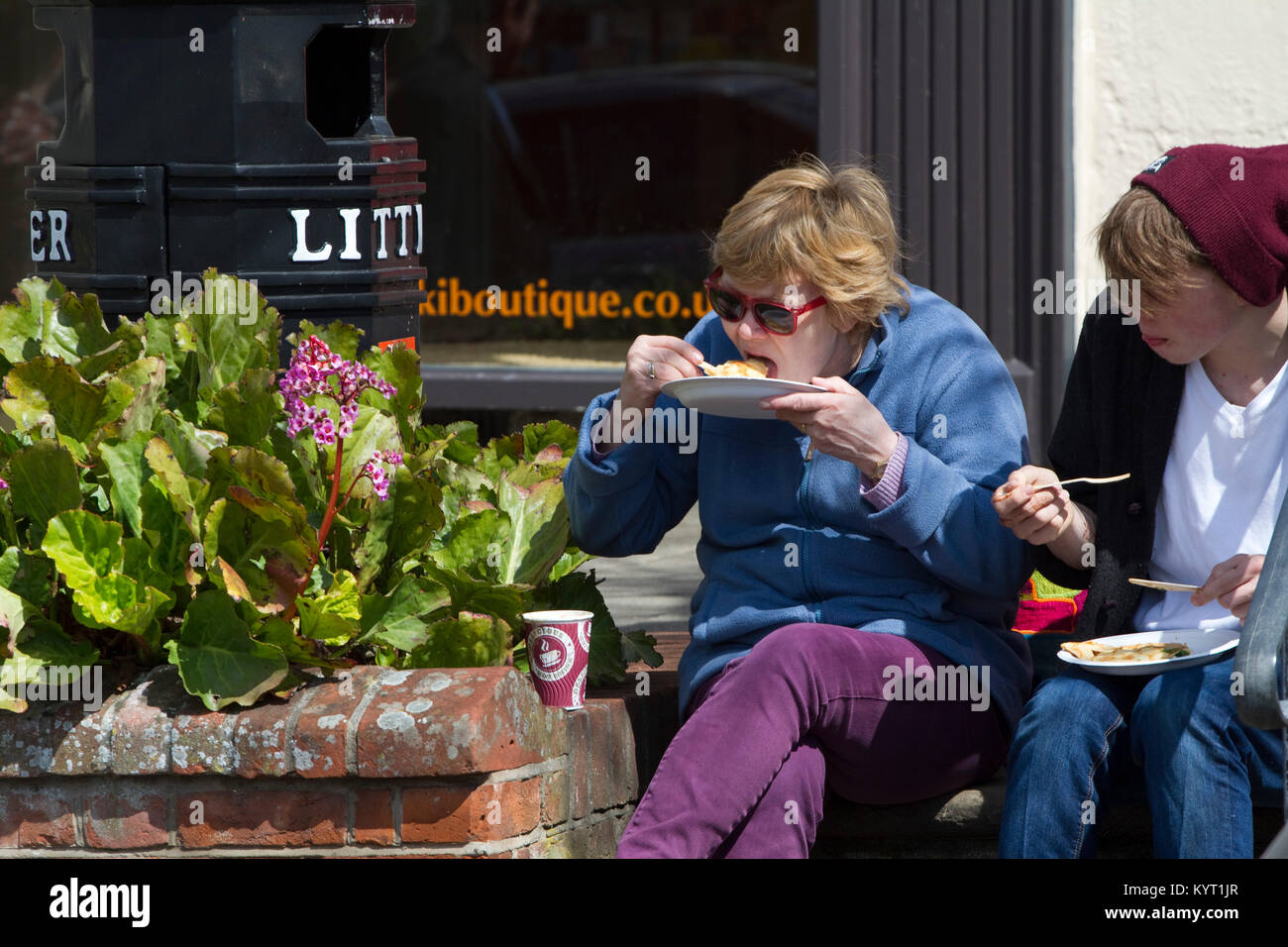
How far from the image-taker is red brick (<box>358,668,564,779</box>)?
261 centimetres

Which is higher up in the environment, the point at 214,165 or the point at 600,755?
the point at 214,165

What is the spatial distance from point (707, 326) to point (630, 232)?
11.8ft

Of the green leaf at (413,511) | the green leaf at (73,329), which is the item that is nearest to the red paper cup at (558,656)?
the green leaf at (413,511)

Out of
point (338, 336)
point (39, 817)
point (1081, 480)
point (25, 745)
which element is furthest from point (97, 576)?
point (1081, 480)

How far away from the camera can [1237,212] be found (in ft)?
8.86

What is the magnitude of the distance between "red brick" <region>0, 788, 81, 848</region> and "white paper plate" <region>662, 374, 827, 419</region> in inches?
44.4

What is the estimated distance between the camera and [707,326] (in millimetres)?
3225

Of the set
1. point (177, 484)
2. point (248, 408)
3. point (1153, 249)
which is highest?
point (1153, 249)

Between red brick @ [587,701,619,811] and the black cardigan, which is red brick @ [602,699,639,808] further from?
the black cardigan

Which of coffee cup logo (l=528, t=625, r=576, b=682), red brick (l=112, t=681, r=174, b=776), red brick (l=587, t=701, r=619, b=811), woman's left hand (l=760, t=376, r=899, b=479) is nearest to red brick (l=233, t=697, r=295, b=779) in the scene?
red brick (l=112, t=681, r=174, b=776)

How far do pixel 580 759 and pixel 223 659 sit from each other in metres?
0.61

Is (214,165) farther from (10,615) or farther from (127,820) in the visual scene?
(127,820)

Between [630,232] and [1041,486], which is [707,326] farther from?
[630,232]

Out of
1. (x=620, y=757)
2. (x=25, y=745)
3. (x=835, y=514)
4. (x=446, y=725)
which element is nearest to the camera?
(x=446, y=725)
